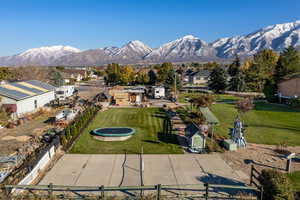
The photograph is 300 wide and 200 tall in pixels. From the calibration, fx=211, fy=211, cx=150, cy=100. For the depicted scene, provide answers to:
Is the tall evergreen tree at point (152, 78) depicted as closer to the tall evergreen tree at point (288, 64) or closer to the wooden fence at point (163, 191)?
the tall evergreen tree at point (288, 64)

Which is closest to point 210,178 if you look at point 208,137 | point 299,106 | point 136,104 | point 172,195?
point 172,195

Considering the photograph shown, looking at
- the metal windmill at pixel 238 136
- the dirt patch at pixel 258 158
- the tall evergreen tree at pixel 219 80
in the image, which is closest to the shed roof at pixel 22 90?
the metal windmill at pixel 238 136

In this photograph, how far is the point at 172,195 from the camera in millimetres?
9727

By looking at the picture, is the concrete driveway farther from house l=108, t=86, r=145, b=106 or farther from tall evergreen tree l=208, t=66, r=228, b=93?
tall evergreen tree l=208, t=66, r=228, b=93

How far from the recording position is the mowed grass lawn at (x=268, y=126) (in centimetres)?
1842

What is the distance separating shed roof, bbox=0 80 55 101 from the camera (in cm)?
2625

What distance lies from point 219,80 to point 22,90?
1631 inches

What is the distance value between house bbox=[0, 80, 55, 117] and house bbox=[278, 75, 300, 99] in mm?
42301

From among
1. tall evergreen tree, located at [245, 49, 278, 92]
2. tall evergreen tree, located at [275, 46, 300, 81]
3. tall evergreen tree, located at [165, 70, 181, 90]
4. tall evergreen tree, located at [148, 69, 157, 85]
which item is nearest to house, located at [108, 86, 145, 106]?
tall evergreen tree, located at [165, 70, 181, 90]

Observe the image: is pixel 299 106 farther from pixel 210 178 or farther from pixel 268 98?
pixel 210 178

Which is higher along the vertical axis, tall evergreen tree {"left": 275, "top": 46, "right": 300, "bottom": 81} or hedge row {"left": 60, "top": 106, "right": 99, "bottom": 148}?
tall evergreen tree {"left": 275, "top": 46, "right": 300, "bottom": 81}

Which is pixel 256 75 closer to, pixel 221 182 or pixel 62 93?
pixel 62 93

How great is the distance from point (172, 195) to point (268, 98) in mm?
38884

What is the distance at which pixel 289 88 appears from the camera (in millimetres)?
39594
